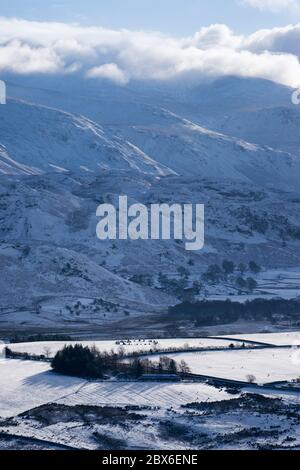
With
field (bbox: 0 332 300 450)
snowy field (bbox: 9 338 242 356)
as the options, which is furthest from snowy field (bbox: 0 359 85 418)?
snowy field (bbox: 9 338 242 356)

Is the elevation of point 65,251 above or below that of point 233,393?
above

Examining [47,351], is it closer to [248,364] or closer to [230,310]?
[248,364]

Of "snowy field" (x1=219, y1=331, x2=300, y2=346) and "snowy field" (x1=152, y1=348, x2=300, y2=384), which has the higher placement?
"snowy field" (x1=219, y1=331, x2=300, y2=346)

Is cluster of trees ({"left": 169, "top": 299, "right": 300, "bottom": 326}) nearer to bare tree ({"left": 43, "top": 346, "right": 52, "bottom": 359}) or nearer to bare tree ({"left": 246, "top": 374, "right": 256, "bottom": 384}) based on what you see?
bare tree ({"left": 43, "top": 346, "right": 52, "bottom": 359})

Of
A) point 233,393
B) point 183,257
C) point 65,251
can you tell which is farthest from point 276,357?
point 183,257

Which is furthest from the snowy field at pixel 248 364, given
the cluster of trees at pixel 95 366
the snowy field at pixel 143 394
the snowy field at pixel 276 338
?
the snowy field at pixel 143 394
